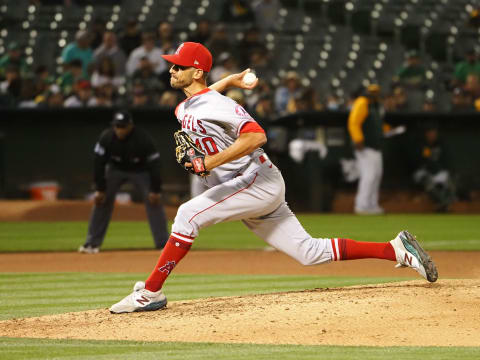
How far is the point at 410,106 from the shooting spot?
18.7 meters

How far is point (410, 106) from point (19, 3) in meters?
8.26

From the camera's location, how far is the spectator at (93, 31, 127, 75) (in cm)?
1859

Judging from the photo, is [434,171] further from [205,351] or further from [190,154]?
[205,351]

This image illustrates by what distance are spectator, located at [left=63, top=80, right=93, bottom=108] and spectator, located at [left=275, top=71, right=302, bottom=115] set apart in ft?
11.1

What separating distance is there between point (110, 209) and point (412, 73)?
846 cm

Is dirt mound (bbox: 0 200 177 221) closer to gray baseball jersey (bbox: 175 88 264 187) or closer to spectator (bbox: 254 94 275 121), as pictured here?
spectator (bbox: 254 94 275 121)

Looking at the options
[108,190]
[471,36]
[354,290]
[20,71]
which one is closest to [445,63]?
[471,36]

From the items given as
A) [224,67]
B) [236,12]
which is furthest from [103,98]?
[236,12]

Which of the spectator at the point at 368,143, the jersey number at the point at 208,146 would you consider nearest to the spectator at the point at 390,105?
the spectator at the point at 368,143

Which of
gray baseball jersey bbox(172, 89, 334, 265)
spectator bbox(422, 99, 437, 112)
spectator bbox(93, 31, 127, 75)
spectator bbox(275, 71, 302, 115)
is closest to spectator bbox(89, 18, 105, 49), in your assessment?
spectator bbox(93, 31, 127, 75)

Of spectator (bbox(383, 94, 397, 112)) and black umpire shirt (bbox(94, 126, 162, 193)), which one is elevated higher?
black umpire shirt (bbox(94, 126, 162, 193))

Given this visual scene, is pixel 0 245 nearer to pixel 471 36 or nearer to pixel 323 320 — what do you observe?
pixel 323 320

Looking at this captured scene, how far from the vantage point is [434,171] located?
59.3ft

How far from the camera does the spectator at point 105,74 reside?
17.9m
